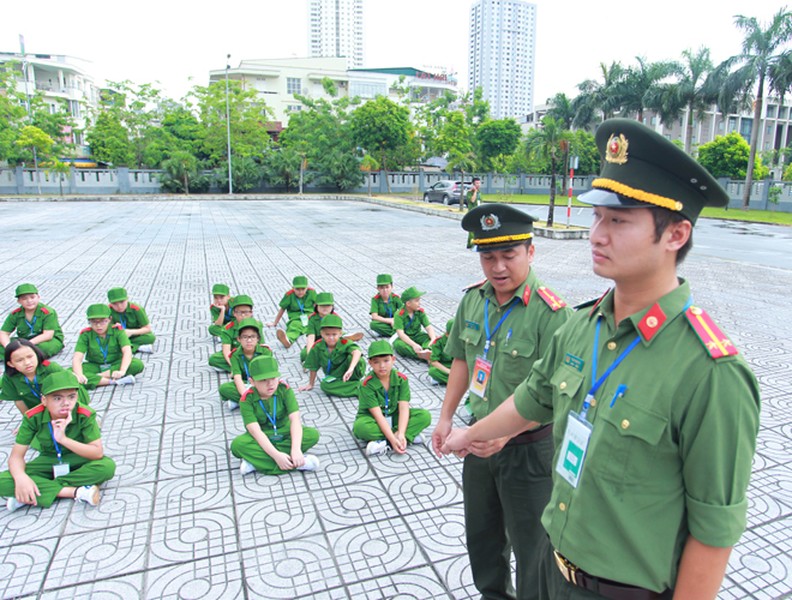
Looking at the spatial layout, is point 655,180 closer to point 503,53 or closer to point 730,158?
point 730,158

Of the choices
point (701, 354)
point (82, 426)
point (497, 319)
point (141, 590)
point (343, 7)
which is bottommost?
point (141, 590)

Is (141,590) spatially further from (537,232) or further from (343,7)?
(343,7)

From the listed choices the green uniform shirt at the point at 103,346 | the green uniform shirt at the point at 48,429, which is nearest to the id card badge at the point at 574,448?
the green uniform shirt at the point at 48,429

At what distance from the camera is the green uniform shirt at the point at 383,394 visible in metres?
4.24

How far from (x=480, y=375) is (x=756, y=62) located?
109 ft

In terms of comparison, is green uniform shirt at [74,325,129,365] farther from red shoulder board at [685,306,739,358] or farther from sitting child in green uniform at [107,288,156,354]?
red shoulder board at [685,306,739,358]

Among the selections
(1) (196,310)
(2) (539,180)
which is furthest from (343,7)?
(1) (196,310)

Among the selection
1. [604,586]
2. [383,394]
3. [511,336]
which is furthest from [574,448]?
[383,394]

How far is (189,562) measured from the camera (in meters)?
2.94

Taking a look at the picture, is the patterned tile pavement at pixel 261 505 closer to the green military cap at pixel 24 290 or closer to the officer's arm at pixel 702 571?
the green military cap at pixel 24 290

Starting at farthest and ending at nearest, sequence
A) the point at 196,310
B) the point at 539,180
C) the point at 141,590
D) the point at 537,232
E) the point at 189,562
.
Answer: the point at 539,180, the point at 537,232, the point at 196,310, the point at 189,562, the point at 141,590

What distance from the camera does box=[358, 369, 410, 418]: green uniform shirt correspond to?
4238 millimetres

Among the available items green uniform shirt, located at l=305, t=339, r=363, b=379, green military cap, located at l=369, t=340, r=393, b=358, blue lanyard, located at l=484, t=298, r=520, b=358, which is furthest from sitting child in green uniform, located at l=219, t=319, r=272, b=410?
blue lanyard, located at l=484, t=298, r=520, b=358

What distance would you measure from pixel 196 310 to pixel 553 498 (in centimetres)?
732
